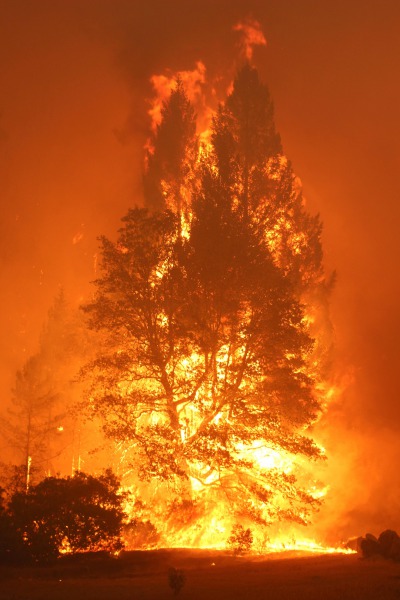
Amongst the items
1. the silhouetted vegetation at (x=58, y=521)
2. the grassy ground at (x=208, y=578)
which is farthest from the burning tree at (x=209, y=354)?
the silhouetted vegetation at (x=58, y=521)

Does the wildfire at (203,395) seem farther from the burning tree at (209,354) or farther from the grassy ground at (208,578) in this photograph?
the grassy ground at (208,578)

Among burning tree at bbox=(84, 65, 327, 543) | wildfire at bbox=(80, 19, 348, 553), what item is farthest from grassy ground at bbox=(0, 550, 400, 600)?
burning tree at bbox=(84, 65, 327, 543)

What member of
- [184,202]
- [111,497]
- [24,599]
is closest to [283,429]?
[111,497]

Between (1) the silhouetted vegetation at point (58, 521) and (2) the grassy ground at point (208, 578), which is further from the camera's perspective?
(1) the silhouetted vegetation at point (58, 521)

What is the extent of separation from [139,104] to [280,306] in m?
46.7

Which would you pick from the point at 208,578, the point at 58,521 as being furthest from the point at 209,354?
the point at 208,578

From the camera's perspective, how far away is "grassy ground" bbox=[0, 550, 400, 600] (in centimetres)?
1177

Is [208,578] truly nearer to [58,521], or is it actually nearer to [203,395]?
[58,521]

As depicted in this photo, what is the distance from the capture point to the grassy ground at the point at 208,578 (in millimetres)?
11766

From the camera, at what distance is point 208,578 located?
14094mm

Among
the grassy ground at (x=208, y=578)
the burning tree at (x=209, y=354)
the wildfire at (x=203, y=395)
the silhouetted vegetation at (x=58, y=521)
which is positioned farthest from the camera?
the burning tree at (x=209, y=354)

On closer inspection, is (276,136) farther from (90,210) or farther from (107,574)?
(90,210)

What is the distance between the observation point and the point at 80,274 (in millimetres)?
60125

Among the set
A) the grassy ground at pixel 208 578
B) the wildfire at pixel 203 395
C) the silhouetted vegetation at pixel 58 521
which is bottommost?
the grassy ground at pixel 208 578
